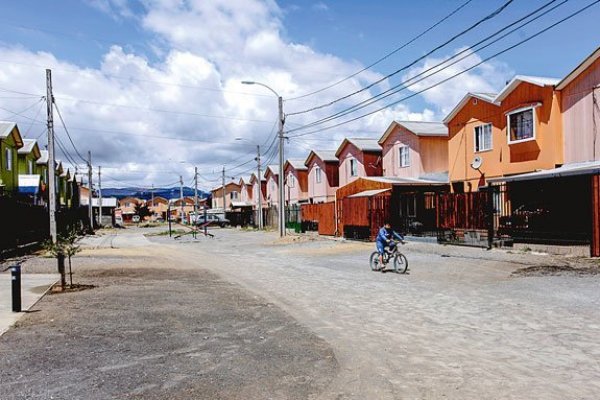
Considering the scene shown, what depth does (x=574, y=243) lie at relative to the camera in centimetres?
1861

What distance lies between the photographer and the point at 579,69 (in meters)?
22.5

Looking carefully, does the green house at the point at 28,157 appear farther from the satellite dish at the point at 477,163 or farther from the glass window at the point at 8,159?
the satellite dish at the point at 477,163

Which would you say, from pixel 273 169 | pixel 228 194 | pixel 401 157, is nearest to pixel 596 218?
pixel 401 157

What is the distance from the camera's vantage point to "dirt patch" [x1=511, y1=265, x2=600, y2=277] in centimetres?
1514

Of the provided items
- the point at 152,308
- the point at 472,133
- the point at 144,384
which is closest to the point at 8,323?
the point at 152,308

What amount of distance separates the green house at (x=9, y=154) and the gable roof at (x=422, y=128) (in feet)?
78.5

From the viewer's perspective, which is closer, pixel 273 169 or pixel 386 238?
pixel 386 238

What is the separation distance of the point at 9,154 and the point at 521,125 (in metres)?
30.1

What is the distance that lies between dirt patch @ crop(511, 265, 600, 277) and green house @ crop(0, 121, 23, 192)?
95.4 feet

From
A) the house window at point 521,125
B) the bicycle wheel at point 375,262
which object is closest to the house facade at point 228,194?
the house window at point 521,125

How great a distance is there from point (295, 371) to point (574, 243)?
48.8ft

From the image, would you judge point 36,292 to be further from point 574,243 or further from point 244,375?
point 574,243

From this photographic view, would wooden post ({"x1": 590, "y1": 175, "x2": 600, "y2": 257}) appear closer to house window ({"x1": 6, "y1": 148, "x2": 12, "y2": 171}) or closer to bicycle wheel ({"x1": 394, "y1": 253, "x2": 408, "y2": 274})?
bicycle wheel ({"x1": 394, "y1": 253, "x2": 408, "y2": 274})

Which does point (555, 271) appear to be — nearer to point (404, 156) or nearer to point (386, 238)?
point (386, 238)
